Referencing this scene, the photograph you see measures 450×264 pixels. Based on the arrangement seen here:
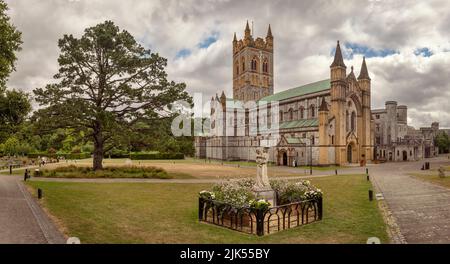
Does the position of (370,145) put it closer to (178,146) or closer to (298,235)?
(178,146)

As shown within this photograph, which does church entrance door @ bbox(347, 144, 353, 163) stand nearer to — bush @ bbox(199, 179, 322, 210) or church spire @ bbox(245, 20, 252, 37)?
bush @ bbox(199, 179, 322, 210)

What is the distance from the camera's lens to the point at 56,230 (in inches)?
417

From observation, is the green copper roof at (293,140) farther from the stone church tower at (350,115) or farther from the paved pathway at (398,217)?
the paved pathway at (398,217)

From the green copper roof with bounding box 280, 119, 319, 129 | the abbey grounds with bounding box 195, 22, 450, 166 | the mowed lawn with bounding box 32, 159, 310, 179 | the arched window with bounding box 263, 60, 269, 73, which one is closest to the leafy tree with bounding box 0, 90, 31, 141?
the mowed lawn with bounding box 32, 159, 310, 179

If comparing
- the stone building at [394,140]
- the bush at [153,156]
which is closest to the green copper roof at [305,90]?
the stone building at [394,140]

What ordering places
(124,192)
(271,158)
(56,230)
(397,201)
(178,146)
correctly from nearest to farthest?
(56,230), (397,201), (124,192), (178,146), (271,158)

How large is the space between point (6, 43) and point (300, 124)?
46.2m

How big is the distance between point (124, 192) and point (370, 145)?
48.1m

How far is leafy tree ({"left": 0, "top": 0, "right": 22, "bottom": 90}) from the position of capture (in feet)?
58.3

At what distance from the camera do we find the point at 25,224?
1132cm

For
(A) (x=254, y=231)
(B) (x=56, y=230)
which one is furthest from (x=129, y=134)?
(A) (x=254, y=231)

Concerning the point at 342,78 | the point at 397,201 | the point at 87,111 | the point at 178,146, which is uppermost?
the point at 342,78

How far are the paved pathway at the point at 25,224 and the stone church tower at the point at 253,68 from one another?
69.3m

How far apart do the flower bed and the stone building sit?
52.9 metres
